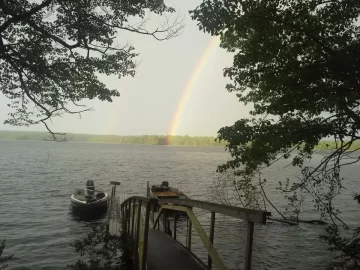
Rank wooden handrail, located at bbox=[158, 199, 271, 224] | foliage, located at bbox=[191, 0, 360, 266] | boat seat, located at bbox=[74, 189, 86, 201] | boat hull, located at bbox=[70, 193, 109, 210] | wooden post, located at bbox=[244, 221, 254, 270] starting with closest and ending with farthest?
wooden handrail, located at bbox=[158, 199, 271, 224], wooden post, located at bbox=[244, 221, 254, 270], foliage, located at bbox=[191, 0, 360, 266], boat hull, located at bbox=[70, 193, 109, 210], boat seat, located at bbox=[74, 189, 86, 201]

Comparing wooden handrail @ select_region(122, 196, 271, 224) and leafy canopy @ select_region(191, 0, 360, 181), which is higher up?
leafy canopy @ select_region(191, 0, 360, 181)

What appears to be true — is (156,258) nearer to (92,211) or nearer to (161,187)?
(92,211)

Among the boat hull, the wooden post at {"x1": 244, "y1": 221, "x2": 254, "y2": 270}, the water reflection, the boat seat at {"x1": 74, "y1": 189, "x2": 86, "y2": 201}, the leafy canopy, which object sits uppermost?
the leafy canopy

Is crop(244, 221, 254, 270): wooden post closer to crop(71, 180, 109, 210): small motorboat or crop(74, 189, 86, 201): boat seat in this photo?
crop(71, 180, 109, 210): small motorboat


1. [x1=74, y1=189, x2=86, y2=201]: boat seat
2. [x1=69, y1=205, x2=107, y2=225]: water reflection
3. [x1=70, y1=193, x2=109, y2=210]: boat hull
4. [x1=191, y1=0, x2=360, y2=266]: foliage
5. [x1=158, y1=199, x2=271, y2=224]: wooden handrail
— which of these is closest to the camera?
[x1=158, y1=199, x2=271, y2=224]: wooden handrail

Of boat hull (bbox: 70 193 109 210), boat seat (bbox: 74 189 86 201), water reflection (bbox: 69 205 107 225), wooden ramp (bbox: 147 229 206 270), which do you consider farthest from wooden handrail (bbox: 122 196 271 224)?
boat seat (bbox: 74 189 86 201)

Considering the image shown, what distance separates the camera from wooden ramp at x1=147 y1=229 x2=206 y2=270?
7.20 meters

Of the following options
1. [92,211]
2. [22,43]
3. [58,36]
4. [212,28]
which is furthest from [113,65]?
[92,211]

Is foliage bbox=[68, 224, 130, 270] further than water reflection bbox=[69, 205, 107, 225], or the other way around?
water reflection bbox=[69, 205, 107, 225]

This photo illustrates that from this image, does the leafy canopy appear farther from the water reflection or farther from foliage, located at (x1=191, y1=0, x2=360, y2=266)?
the water reflection

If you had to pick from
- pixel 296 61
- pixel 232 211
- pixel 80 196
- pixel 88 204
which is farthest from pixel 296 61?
pixel 80 196

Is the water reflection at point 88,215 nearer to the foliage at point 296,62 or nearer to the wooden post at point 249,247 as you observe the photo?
the foliage at point 296,62

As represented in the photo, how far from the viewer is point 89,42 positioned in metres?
8.73

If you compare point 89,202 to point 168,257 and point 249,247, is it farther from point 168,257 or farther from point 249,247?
point 249,247
